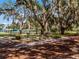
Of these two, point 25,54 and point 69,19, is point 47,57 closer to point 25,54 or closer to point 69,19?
point 25,54

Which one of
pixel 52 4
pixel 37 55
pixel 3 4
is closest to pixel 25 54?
pixel 37 55

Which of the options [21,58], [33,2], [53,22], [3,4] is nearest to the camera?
[21,58]

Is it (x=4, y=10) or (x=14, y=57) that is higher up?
(x=4, y=10)

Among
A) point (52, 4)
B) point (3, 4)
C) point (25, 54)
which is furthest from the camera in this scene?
point (3, 4)

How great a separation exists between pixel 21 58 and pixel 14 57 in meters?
0.37

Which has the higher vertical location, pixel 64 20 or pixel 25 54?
pixel 64 20

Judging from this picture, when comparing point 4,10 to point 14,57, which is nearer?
point 14,57

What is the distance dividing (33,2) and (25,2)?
1009 mm

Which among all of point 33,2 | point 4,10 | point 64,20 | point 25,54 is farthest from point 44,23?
point 25,54

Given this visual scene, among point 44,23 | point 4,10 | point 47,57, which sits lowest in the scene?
point 47,57

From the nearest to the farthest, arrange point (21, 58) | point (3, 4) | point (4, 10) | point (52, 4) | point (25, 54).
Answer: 1. point (21, 58)
2. point (25, 54)
3. point (52, 4)
4. point (4, 10)
5. point (3, 4)

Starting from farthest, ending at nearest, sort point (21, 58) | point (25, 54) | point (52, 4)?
point (52, 4)
point (25, 54)
point (21, 58)

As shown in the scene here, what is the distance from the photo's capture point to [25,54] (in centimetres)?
1092

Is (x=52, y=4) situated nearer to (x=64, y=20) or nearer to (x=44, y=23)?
(x=44, y=23)
